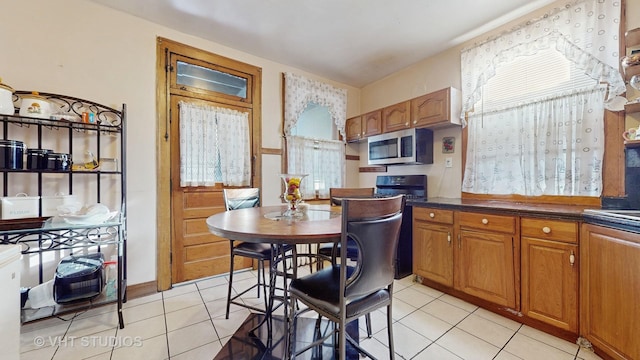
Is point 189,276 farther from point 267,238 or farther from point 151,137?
point 267,238

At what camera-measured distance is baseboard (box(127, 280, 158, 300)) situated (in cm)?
237

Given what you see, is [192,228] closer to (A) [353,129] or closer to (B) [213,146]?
(B) [213,146]

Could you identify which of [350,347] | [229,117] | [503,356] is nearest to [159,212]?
[229,117]

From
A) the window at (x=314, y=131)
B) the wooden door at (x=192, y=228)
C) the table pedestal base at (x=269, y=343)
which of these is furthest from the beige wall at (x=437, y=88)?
the wooden door at (x=192, y=228)

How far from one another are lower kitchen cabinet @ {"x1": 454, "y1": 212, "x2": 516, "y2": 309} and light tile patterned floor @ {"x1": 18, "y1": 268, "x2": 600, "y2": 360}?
7.8 inches

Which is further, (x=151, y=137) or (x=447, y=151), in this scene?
(x=447, y=151)

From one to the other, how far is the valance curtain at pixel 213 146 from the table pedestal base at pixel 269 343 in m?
1.59

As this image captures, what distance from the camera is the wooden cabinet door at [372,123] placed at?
3.41 meters

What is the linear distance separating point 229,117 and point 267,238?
223cm

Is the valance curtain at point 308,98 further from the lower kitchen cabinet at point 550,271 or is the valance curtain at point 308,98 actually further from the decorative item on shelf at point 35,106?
the lower kitchen cabinet at point 550,271

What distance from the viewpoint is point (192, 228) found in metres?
2.76

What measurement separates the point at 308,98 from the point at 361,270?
287 cm

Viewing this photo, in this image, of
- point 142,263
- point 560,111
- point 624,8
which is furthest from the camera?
point 142,263

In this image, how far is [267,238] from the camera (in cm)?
112
